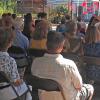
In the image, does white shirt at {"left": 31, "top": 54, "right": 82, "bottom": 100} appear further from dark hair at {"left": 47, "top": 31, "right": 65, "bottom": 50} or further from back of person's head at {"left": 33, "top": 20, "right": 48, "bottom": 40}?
back of person's head at {"left": 33, "top": 20, "right": 48, "bottom": 40}

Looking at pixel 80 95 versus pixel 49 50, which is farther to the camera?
pixel 80 95

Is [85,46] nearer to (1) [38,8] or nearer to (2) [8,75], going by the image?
(2) [8,75]

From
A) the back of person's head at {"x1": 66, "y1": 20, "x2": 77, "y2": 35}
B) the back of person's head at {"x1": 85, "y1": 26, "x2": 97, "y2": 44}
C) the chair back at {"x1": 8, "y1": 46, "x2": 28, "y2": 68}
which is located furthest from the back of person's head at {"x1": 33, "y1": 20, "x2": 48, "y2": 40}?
the chair back at {"x1": 8, "y1": 46, "x2": 28, "y2": 68}

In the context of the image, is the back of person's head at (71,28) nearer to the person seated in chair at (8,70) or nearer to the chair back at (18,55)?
the chair back at (18,55)

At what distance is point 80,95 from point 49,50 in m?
0.73

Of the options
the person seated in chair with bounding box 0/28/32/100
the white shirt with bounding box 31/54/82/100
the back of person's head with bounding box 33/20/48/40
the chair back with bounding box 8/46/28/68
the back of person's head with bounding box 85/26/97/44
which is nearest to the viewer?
the person seated in chair with bounding box 0/28/32/100

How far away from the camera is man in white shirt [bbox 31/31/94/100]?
445 centimetres

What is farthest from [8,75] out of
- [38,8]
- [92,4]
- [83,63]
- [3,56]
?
[92,4]

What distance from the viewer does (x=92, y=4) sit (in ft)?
65.1

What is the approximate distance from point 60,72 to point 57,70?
4cm

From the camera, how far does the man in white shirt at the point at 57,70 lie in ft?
14.6

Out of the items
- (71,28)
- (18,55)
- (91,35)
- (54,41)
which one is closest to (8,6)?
(91,35)

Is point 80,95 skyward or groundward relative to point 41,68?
groundward

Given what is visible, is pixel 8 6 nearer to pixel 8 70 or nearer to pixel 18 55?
pixel 18 55
